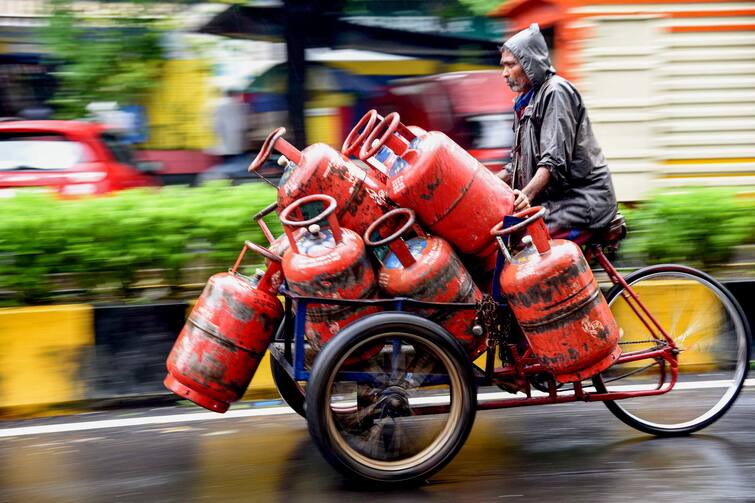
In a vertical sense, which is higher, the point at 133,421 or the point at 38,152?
the point at 133,421

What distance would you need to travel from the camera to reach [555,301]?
3.94 meters

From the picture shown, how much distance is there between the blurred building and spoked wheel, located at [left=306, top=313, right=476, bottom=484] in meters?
4.85

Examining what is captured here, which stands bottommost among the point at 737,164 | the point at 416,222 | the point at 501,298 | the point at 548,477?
the point at 737,164

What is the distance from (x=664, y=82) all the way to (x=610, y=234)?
15.7ft

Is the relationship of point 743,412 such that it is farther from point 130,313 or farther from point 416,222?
point 130,313

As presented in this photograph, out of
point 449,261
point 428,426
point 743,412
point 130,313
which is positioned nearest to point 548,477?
point 428,426

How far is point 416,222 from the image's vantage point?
4023mm

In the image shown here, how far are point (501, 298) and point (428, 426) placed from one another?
2.10ft

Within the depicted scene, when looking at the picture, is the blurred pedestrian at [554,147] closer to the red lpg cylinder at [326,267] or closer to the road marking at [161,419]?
the red lpg cylinder at [326,267]

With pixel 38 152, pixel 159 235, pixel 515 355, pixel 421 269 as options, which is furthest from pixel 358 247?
pixel 38 152

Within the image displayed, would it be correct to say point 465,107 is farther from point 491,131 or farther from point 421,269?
point 421,269

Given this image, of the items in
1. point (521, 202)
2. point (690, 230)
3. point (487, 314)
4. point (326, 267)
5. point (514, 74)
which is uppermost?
point (514, 74)

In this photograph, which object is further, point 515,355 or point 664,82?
point 664,82

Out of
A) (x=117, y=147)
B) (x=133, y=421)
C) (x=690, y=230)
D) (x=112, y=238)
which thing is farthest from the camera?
(x=117, y=147)
